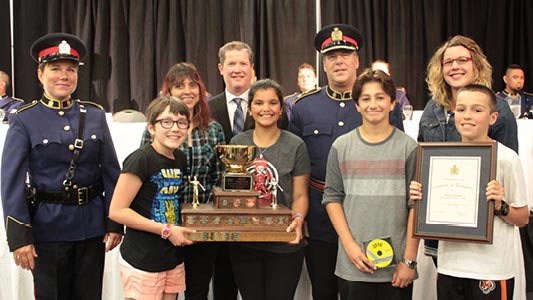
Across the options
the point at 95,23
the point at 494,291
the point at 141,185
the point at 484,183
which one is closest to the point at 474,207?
the point at 484,183

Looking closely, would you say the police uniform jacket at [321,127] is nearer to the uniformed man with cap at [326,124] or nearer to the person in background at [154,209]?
the uniformed man with cap at [326,124]

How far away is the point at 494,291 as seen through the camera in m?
→ 2.05

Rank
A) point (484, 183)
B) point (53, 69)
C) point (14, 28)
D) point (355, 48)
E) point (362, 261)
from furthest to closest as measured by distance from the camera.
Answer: point (14, 28) → point (355, 48) → point (53, 69) → point (362, 261) → point (484, 183)

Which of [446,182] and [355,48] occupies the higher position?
[355,48]

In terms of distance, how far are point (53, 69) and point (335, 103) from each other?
1.38m

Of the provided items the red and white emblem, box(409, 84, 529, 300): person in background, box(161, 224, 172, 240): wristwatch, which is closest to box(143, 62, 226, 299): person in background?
box(161, 224, 172, 240): wristwatch

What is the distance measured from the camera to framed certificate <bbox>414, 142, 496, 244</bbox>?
6.57ft

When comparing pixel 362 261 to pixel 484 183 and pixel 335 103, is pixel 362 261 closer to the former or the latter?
pixel 484 183

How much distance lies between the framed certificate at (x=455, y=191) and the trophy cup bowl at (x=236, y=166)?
70cm

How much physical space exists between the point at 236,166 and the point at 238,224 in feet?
0.83

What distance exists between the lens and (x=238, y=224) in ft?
7.06

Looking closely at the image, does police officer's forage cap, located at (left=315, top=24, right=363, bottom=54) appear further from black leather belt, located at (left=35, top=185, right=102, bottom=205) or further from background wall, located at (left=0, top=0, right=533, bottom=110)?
background wall, located at (left=0, top=0, right=533, bottom=110)

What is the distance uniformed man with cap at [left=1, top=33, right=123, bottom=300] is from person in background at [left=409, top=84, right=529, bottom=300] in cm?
143

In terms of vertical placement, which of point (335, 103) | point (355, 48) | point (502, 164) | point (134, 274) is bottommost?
point (134, 274)
